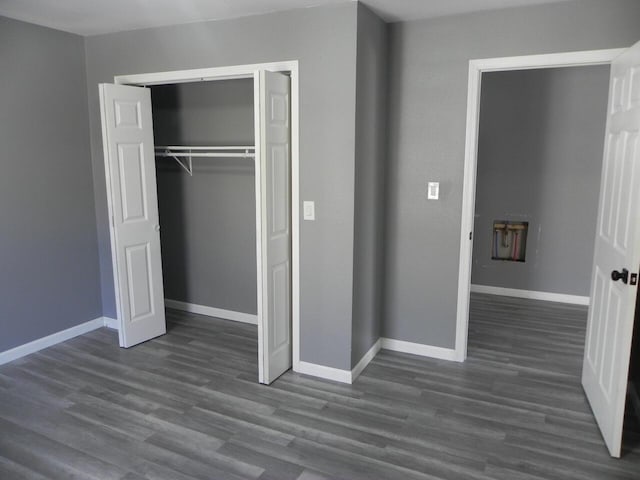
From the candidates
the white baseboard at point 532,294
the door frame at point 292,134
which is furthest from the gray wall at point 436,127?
the white baseboard at point 532,294

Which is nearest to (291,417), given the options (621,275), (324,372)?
(324,372)

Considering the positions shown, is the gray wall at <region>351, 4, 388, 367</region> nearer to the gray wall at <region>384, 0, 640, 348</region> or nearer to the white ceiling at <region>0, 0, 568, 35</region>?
the gray wall at <region>384, 0, 640, 348</region>

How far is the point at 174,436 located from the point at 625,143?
2888 millimetres

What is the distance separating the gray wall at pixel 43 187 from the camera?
11.4ft

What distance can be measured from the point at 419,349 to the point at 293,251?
51.0 inches

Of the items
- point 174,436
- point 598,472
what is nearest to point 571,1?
point 598,472

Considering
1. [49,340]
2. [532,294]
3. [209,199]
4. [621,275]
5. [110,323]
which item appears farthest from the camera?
[532,294]

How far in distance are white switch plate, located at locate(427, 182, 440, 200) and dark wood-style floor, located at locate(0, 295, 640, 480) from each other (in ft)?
4.06

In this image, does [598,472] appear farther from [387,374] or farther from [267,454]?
[267,454]

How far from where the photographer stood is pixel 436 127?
11.2 ft

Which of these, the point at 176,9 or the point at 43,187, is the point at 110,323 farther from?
the point at 176,9

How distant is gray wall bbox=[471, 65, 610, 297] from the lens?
4.72 meters

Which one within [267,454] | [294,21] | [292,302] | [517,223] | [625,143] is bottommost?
[267,454]

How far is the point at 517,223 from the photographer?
517 centimetres
